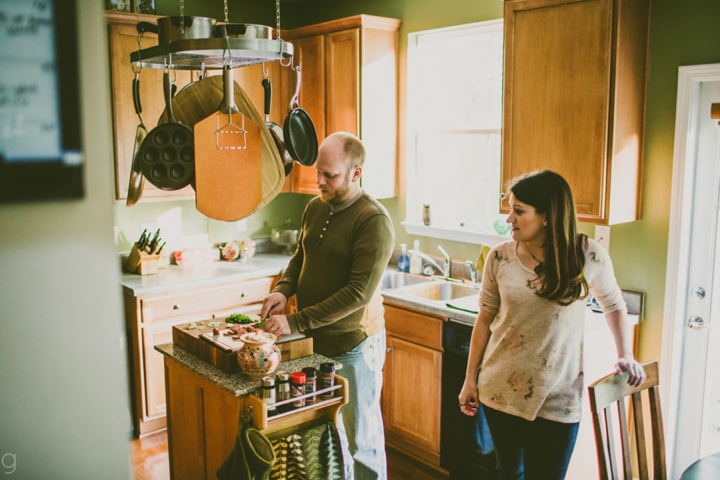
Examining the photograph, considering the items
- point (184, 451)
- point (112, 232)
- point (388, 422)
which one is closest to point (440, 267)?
point (388, 422)

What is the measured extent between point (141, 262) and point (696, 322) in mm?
2983

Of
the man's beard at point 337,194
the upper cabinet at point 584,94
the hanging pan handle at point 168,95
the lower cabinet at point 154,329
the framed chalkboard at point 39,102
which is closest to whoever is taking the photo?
the framed chalkboard at point 39,102

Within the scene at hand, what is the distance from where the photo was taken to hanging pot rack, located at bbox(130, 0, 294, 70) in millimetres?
1650

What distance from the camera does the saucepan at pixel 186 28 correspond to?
1.73 m

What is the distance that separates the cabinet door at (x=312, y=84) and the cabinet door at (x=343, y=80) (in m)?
0.05

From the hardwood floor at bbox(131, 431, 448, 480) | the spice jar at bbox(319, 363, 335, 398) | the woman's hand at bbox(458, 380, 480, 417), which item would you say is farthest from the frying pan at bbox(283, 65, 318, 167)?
the hardwood floor at bbox(131, 431, 448, 480)

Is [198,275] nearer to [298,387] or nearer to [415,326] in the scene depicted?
[415,326]

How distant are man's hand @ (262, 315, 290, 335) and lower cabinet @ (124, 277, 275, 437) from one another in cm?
130

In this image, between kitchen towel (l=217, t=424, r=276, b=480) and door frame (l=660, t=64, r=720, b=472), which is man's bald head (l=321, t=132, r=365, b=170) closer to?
kitchen towel (l=217, t=424, r=276, b=480)

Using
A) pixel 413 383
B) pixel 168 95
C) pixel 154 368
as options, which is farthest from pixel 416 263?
pixel 168 95

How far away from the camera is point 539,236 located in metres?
2.07

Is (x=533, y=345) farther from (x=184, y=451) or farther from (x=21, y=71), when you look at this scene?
(x=21, y=71)

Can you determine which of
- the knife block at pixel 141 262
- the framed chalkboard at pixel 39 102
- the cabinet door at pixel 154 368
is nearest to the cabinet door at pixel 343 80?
the knife block at pixel 141 262

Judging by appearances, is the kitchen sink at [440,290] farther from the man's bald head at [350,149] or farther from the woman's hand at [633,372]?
the woman's hand at [633,372]
